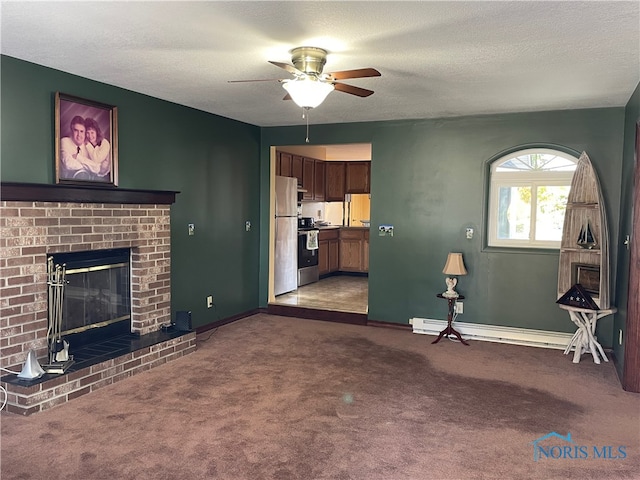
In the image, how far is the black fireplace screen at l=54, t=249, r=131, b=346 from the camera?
4090 millimetres

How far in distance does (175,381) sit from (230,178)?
279 cm

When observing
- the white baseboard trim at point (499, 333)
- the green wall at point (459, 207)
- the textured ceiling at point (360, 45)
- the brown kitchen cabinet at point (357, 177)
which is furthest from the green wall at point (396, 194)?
the brown kitchen cabinet at point (357, 177)

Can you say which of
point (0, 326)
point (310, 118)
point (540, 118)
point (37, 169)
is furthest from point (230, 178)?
point (540, 118)

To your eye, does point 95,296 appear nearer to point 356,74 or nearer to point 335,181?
point 356,74

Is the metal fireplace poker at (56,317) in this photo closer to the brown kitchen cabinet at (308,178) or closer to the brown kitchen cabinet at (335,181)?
the brown kitchen cabinet at (308,178)

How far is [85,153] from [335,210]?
21.1 ft

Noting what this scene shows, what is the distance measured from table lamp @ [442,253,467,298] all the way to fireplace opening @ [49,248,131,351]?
326cm

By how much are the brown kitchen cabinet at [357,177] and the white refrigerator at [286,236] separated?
2.19 m

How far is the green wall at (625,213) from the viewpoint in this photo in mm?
4270

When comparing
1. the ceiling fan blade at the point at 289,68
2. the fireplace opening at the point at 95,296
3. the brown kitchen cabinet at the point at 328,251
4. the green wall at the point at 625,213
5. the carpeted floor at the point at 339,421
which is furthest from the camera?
the brown kitchen cabinet at the point at 328,251

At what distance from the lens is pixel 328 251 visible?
918 centimetres

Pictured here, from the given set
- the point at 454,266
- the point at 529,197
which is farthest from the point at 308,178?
the point at 529,197

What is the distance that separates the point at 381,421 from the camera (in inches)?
132

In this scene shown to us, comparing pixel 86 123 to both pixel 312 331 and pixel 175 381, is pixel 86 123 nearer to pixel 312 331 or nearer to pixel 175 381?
pixel 175 381
